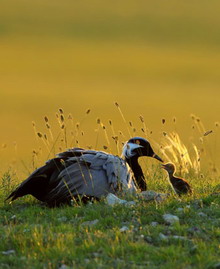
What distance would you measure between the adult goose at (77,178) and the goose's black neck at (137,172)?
0.90 metres

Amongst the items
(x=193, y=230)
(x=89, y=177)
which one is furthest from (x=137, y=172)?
(x=193, y=230)

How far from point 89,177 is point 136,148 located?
73.1 inches

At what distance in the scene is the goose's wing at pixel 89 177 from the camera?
11.6m

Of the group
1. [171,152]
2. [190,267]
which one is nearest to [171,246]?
[190,267]

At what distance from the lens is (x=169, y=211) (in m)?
10.2

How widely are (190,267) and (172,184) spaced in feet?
17.2

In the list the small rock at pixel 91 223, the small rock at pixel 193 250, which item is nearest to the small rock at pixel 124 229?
the small rock at pixel 91 223

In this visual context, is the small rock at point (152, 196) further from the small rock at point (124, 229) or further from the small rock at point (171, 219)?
the small rock at point (124, 229)

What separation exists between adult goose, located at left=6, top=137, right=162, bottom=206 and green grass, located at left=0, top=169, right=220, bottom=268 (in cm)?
42

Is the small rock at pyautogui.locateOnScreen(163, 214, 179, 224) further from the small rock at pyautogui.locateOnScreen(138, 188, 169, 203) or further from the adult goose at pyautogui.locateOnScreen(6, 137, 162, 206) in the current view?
the adult goose at pyautogui.locateOnScreen(6, 137, 162, 206)

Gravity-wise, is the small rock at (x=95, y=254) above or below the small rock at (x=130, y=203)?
above

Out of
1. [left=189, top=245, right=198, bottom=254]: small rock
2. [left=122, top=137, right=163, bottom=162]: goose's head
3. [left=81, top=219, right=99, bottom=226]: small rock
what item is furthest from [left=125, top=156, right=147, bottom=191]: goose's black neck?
[left=189, top=245, right=198, bottom=254]: small rock

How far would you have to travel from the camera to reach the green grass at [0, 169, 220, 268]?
7.78m

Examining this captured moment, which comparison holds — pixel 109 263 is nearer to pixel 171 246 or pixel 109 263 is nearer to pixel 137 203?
pixel 171 246
